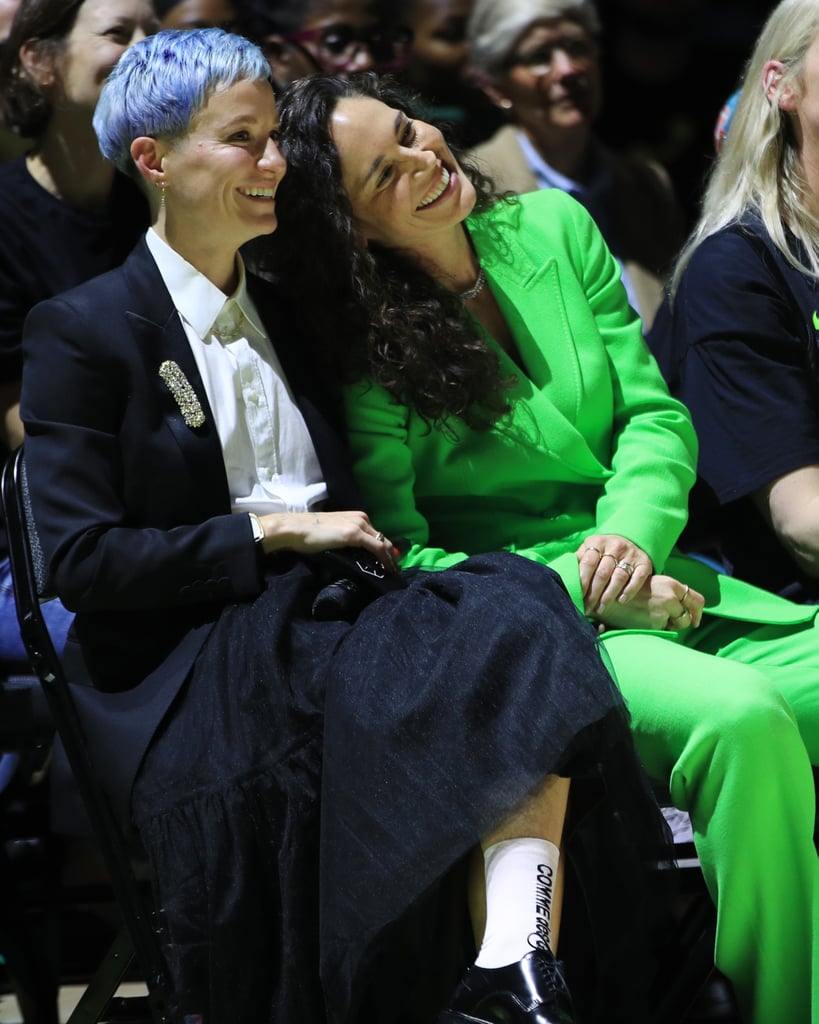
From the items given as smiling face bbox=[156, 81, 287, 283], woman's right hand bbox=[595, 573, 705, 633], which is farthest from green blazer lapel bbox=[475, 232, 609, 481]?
smiling face bbox=[156, 81, 287, 283]

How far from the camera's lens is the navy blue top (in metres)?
3.15

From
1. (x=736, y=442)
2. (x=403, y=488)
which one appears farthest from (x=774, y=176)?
(x=403, y=488)

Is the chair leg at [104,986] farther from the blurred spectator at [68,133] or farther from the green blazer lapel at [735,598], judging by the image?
the green blazer lapel at [735,598]

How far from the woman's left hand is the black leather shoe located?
0.70m

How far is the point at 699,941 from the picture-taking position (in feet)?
8.93

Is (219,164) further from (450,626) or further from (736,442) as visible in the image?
(736,442)

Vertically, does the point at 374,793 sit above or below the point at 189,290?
below

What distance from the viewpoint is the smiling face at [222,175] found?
277 centimetres

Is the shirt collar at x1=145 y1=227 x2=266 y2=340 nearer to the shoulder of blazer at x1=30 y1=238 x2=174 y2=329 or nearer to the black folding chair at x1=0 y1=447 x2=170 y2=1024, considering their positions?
the shoulder of blazer at x1=30 y1=238 x2=174 y2=329

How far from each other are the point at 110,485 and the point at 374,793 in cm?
68

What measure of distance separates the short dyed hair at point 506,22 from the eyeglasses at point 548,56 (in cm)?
4

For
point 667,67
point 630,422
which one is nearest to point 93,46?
point 630,422

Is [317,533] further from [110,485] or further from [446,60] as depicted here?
[446,60]

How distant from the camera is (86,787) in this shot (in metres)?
2.59
